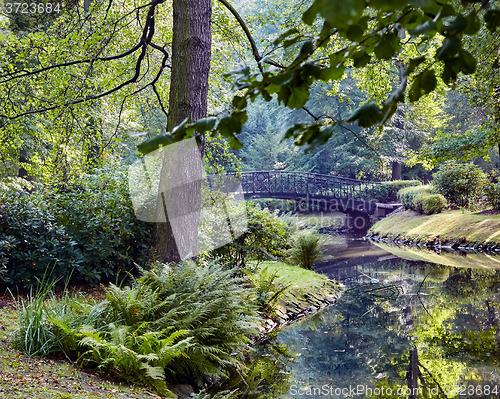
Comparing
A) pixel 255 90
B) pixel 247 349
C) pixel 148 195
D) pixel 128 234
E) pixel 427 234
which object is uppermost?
pixel 255 90

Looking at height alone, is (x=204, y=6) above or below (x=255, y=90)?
above

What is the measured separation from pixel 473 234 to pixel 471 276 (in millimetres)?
5673

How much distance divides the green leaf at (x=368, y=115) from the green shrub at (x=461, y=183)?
17.8 metres

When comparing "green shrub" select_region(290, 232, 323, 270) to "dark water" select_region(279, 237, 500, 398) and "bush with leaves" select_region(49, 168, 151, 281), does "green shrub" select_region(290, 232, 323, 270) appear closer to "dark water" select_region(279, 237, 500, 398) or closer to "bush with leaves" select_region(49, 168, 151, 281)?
"dark water" select_region(279, 237, 500, 398)

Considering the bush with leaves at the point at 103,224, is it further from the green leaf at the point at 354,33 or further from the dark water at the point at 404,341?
the green leaf at the point at 354,33

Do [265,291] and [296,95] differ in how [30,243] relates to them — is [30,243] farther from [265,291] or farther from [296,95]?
[296,95]

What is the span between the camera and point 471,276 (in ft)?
32.3

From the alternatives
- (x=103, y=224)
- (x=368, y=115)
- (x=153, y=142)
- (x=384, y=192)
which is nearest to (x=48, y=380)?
(x=153, y=142)

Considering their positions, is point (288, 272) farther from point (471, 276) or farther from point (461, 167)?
point (461, 167)

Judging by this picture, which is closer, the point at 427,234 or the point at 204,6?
the point at 204,6

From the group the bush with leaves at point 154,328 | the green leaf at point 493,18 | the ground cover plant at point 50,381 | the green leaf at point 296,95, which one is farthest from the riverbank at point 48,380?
the green leaf at point 493,18

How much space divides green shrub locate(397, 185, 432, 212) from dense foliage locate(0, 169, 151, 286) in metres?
17.1

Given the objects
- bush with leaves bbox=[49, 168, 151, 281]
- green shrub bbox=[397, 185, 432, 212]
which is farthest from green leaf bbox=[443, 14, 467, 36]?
green shrub bbox=[397, 185, 432, 212]

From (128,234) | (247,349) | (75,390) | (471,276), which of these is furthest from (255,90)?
(471,276)
